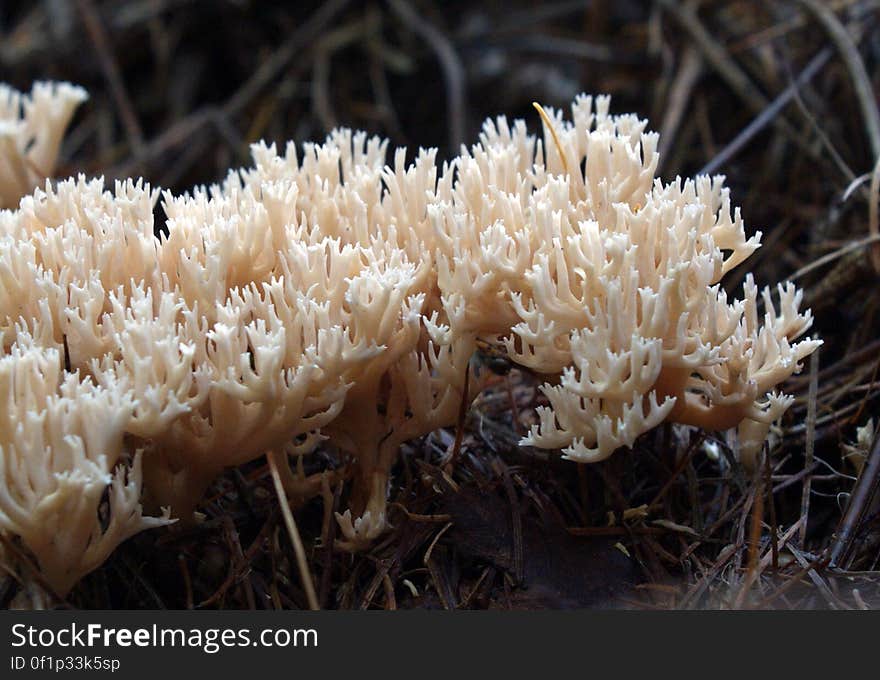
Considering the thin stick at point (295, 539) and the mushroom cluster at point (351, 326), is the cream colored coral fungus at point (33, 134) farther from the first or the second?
the thin stick at point (295, 539)

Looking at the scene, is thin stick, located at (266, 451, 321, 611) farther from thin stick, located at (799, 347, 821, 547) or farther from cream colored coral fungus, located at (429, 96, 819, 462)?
thin stick, located at (799, 347, 821, 547)

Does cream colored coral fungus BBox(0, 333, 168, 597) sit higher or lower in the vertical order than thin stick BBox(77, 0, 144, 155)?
lower

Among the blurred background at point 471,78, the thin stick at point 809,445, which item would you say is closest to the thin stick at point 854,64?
the blurred background at point 471,78

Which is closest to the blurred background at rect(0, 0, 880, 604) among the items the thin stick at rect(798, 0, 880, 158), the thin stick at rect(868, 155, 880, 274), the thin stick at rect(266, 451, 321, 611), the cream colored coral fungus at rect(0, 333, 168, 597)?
the thin stick at rect(798, 0, 880, 158)

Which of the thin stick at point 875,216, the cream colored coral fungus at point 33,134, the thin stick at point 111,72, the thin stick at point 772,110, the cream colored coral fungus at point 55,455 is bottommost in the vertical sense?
the cream colored coral fungus at point 55,455

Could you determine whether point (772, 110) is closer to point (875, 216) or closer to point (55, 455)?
point (875, 216)

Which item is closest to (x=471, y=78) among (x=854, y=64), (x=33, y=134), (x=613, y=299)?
(x=854, y=64)

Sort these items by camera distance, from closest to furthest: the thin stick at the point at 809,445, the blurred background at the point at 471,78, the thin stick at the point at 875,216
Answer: the thin stick at the point at 809,445 → the thin stick at the point at 875,216 → the blurred background at the point at 471,78
